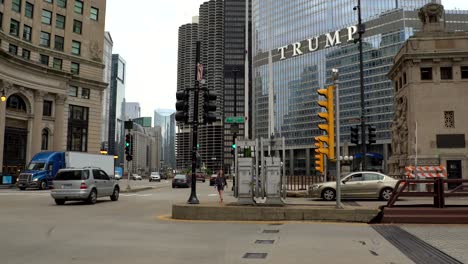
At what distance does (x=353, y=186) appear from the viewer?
68.2 ft

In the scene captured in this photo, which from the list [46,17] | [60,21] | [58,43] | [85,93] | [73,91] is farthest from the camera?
[85,93]

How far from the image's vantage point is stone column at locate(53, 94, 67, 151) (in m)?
55.3

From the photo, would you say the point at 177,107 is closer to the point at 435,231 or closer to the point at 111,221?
the point at 111,221

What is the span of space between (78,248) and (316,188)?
48.5 ft

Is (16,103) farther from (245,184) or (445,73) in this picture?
(445,73)

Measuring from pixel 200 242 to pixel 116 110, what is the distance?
158m

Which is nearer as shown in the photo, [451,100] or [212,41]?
[451,100]

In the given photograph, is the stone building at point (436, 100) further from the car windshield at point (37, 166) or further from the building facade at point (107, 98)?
the building facade at point (107, 98)

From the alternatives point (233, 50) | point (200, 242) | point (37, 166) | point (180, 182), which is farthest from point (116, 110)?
point (200, 242)

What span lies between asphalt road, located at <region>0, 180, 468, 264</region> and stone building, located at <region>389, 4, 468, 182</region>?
1786 cm

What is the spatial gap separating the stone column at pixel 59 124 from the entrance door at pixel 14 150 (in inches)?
178

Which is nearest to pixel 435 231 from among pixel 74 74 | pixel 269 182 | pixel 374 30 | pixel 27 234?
pixel 269 182

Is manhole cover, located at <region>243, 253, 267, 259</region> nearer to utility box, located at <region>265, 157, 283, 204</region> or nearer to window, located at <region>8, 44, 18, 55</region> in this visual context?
utility box, located at <region>265, 157, 283, 204</region>

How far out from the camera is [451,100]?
92.5 ft
